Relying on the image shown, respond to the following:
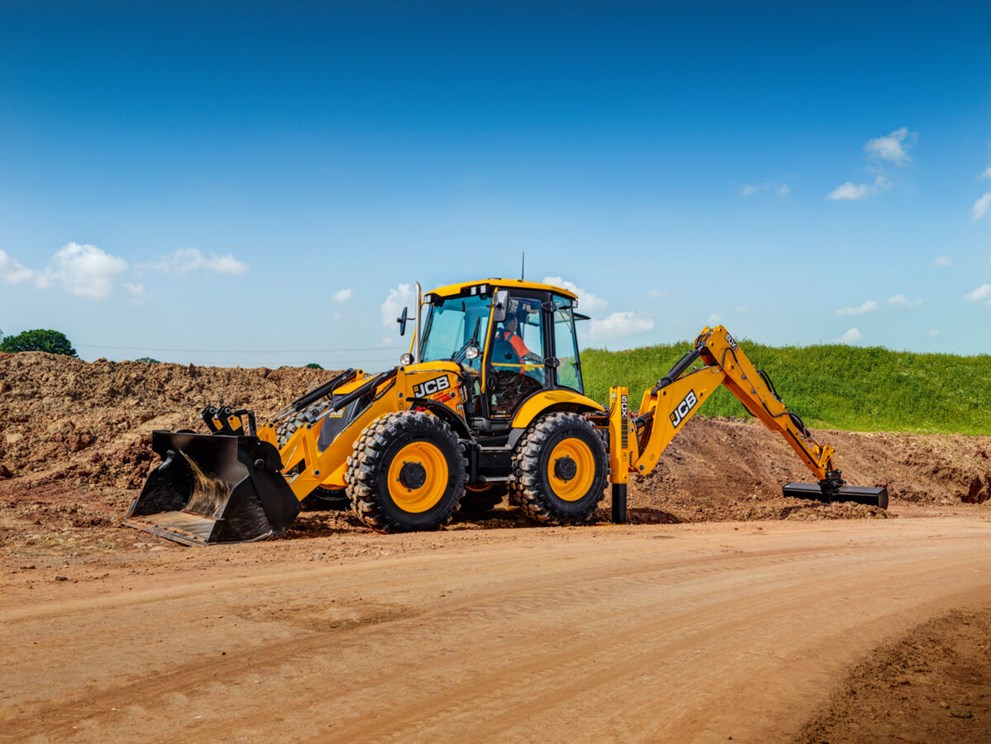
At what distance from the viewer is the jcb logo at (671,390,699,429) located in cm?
1211

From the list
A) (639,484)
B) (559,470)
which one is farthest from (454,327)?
(639,484)

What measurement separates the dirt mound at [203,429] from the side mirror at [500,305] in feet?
8.84

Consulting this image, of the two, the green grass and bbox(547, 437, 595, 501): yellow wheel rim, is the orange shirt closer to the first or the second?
bbox(547, 437, 595, 501): yellow wheel rim

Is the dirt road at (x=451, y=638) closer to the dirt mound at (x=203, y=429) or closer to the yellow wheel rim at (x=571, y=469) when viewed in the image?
the yellow wheel rim at (x=571, y=469)

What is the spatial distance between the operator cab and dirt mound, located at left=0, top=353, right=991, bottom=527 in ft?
5.88

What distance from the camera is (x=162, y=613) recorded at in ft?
18.6

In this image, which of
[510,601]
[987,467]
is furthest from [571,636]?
[987,467]

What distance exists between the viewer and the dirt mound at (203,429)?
492 inches

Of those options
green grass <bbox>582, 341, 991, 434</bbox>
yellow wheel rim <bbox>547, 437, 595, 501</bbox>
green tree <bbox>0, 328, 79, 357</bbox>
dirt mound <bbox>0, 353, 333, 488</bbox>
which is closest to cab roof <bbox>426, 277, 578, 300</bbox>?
yellow wheel rim <bbox>547, 437, 595, 501</bbox>

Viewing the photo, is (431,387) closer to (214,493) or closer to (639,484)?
(214,493)

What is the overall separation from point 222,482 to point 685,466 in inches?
406

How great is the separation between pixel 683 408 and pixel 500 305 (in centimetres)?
357

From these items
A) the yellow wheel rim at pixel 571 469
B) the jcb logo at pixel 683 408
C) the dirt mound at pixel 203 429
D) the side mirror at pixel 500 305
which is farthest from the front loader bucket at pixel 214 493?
the jcb logo at pixel 683 408

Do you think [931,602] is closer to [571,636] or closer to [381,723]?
[571,636]
